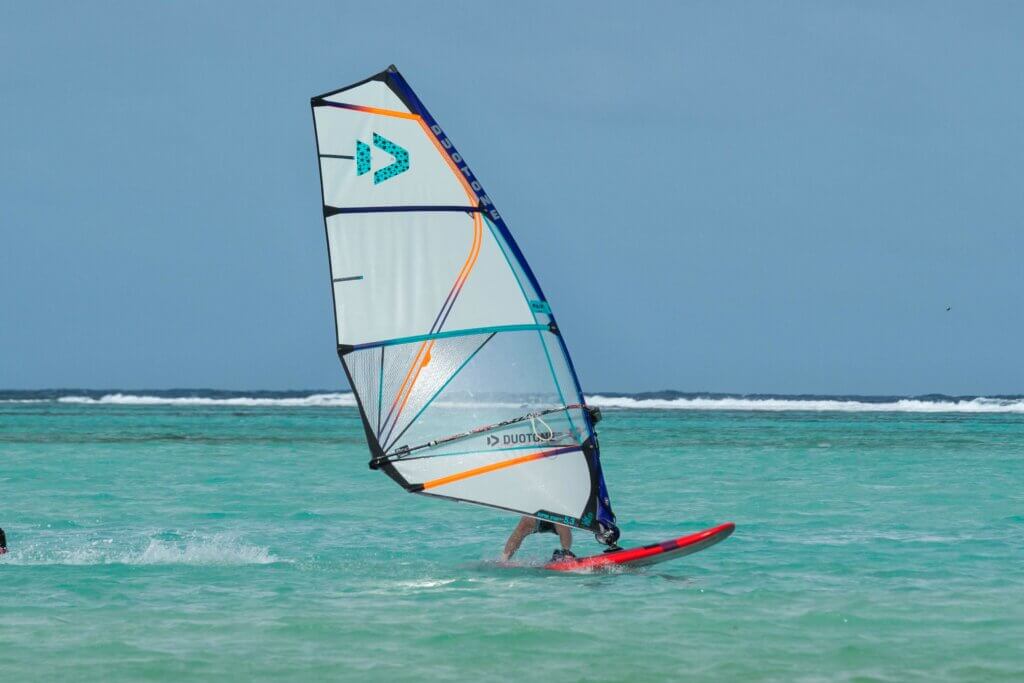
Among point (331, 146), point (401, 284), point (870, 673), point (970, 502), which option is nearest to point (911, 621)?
point (870, 673)

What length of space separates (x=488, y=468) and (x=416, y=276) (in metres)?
2.04

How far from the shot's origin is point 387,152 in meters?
11.9

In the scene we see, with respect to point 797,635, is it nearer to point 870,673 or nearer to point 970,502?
point 870,673

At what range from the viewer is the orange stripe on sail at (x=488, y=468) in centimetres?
1241

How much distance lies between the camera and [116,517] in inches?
741

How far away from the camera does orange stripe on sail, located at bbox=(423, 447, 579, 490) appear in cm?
1241

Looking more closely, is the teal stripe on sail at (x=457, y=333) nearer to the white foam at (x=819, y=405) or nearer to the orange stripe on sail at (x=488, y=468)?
the orange stripe on sail at (x=488, y=468)

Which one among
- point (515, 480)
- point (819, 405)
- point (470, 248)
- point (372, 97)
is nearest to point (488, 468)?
point (515, 480)

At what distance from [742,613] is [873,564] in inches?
137

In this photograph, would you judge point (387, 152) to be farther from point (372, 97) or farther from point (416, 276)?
point (416, 276)

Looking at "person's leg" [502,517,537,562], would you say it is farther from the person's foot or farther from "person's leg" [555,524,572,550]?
the person's foot

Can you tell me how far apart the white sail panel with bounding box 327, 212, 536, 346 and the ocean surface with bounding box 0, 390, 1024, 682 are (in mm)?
2597

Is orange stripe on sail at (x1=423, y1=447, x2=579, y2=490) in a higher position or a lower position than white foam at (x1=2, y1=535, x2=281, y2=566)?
higher

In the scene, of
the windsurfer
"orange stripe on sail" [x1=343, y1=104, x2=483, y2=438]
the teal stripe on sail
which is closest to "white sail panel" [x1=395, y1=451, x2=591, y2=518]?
the windsurfer
